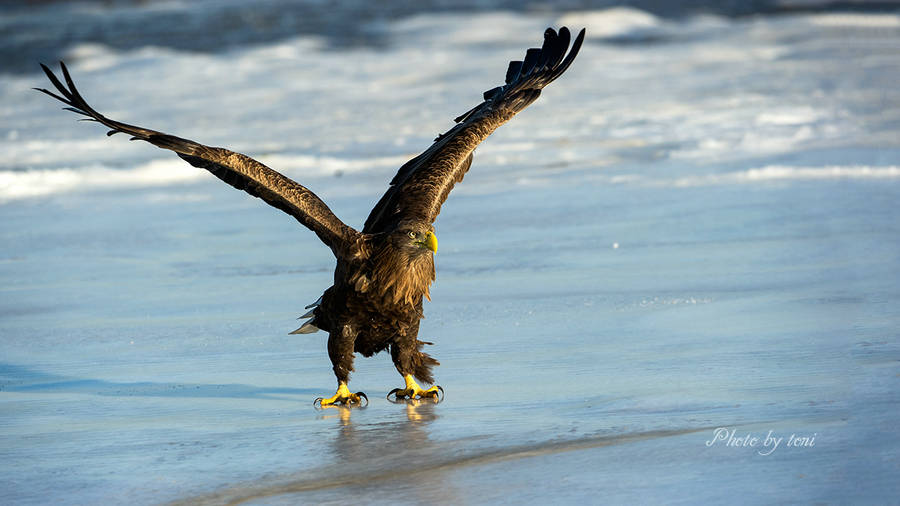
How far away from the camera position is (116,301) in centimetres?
829

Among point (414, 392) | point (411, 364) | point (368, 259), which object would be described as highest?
point (368, 259)

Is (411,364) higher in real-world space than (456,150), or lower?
lower

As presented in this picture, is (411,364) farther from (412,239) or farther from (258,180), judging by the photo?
(258,180)

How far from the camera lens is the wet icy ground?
437 cm

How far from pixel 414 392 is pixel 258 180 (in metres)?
1.24

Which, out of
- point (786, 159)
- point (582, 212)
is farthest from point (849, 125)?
point (582, 212)

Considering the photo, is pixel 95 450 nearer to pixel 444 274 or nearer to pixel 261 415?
pixel 261 415

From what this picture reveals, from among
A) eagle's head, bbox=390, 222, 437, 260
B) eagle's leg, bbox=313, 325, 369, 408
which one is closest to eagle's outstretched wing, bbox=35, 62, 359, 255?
eagle's head, bbox=390, 222, 437, 260

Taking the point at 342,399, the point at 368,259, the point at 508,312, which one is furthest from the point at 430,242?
the point at 508,312

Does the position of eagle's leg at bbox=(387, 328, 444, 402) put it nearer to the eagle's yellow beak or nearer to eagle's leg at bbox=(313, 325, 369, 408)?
eagle's leg at bbox=(313, 325, 369, 408)

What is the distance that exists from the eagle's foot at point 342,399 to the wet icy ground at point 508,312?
0.07m

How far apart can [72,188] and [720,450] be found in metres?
10.8

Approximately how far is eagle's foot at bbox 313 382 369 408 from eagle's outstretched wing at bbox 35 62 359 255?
2.10ft

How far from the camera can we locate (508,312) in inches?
290
